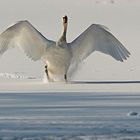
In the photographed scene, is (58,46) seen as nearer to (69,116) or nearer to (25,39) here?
(25,39)

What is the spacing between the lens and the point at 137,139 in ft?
23.2

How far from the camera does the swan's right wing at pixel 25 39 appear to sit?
13.4m

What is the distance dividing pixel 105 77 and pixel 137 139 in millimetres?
6591

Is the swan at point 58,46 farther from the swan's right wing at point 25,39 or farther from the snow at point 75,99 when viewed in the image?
the snow at point 75,99

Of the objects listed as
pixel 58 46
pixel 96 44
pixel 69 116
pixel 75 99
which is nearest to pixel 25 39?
pixel 58 46

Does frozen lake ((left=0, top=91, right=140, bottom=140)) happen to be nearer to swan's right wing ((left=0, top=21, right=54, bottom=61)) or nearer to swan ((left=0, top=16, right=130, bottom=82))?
swan ((left=0, top=16, right=130, bottom=82))

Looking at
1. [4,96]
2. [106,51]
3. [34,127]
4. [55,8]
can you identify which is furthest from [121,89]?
[55,8]

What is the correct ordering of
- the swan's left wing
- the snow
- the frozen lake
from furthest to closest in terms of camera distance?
the swan's left wing
the snow
the frozen lake

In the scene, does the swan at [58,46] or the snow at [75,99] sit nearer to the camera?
the snow at [75,99]

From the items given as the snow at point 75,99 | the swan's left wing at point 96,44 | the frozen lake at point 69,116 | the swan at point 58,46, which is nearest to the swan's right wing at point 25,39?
the swan at point 58,46

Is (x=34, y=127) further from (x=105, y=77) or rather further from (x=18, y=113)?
(x=105, y=77)

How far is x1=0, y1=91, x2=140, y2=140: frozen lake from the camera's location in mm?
7234

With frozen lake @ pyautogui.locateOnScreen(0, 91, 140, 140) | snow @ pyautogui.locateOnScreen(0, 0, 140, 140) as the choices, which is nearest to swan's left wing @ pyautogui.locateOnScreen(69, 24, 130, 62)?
snow @ pyautogui.locateOnScreen(0, 0, 140, 140)

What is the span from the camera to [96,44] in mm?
14094
